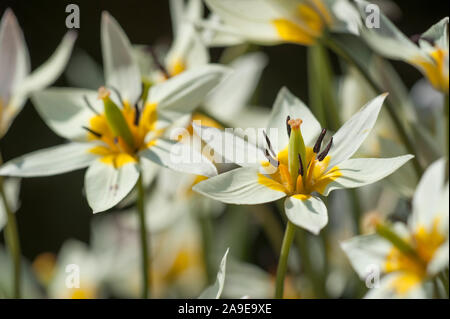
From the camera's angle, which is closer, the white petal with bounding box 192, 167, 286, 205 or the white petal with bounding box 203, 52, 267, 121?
the white petal with bounding box 192, 167, 286, 205

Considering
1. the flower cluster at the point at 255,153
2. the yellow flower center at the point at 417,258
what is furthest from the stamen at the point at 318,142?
the yellow flower center at the point at 417,258

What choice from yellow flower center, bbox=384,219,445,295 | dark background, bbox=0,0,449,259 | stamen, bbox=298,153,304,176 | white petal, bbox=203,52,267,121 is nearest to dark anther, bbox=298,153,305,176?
stamen, bbox=298,153,304,176

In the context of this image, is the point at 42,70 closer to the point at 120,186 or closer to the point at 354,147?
the point at 120,186

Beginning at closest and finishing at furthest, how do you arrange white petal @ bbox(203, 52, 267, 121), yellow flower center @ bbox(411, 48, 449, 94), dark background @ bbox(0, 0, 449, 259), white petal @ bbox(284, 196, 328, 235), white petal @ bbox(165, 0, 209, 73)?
white petal @ bbox(284, 196, 328, 235)
yellow flower center @ bbox(411, 48, 449, 94)
white petal @ bbox(165, 0, 209, 73)
white petal @ bbox(203, 52, 267, 121)
dark background @ bbox(0, 0, 449, 259)

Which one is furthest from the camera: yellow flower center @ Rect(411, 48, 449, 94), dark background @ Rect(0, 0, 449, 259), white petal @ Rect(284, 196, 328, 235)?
dark background @ Rect(0, 0, 449, 259)

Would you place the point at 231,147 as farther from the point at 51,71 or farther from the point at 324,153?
the point at 51,71

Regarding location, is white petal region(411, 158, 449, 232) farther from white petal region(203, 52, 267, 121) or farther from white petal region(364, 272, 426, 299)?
white petal region(203, 52, 267, 121)

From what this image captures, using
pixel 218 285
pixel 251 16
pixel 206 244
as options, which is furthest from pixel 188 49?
pixel 218 285
